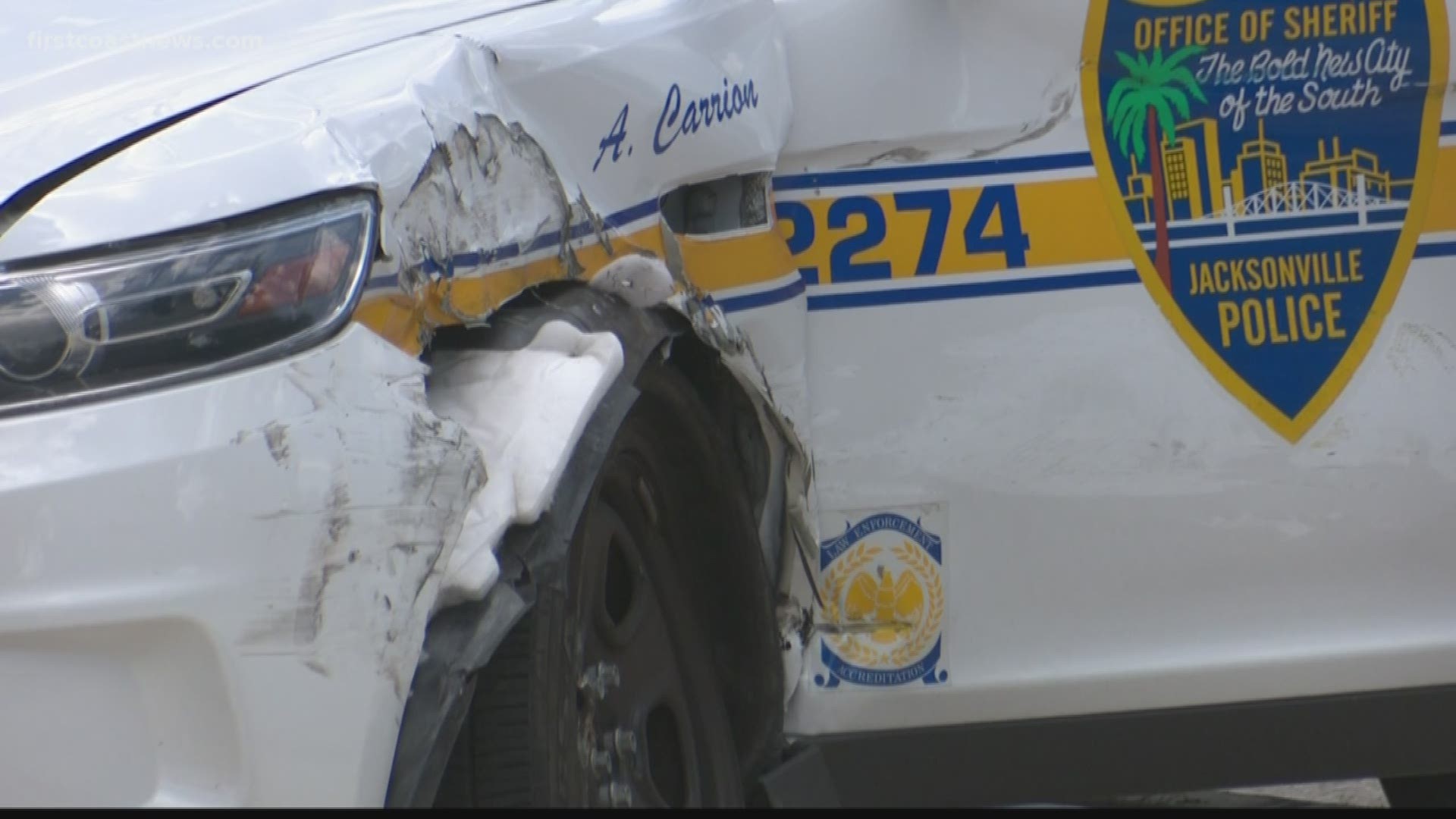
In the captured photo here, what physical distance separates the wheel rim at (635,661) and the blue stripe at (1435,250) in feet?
3.79

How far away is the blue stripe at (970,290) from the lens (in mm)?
2361

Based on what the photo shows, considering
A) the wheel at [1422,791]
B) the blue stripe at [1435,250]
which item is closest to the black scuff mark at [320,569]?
the blue stripe at [1435,250]

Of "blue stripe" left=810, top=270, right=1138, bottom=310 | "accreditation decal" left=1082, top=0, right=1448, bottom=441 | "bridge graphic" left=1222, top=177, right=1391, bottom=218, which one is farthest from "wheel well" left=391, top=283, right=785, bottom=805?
"bridge graphic" left=1222, top=177, right=1391, bottom=218

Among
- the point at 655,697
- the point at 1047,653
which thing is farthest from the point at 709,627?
the point at 1047,653

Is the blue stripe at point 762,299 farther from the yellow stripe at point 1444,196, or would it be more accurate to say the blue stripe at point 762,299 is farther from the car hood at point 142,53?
the yellow stripe at point 1444,196

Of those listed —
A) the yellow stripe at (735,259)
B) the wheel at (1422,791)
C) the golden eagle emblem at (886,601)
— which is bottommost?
the wheel at (1422,791)

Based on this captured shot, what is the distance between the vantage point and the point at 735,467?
2.18 meters

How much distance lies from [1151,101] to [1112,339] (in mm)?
336

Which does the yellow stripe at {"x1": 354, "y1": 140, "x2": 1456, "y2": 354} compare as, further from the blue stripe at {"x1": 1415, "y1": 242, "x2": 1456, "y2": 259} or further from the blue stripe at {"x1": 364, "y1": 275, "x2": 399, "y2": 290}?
the blue stripe at {"x1": 364, "y1": 275, "x2": 399, "y2": 290}

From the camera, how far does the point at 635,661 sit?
2006 millimetres

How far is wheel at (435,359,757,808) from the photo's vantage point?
1.59 metres

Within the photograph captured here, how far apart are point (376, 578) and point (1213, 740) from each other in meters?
1.53

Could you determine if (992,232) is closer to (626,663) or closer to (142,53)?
(626,663)
